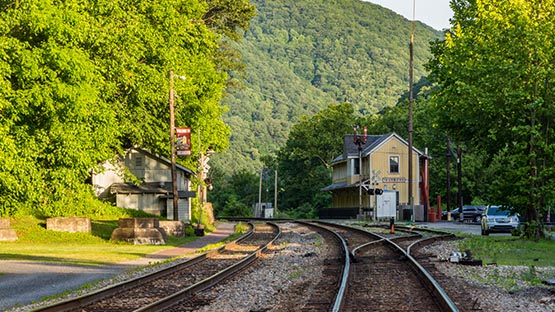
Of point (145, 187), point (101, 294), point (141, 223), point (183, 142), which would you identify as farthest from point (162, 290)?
point (145, 187)

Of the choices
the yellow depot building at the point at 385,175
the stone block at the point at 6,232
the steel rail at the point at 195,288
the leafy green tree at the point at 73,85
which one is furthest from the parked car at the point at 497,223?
the yellow depot building at the point at 385,175

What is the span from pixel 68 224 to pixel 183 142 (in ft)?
25.9

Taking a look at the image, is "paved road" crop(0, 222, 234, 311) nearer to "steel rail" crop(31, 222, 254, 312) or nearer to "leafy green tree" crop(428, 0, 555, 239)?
"steel rail" crop(31, 222, 254, 312)

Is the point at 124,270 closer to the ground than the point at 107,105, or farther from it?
closer to the ground

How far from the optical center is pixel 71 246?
1239 inches

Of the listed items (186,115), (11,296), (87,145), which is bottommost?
(11,296)

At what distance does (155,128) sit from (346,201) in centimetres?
4669

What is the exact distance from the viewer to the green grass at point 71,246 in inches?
982

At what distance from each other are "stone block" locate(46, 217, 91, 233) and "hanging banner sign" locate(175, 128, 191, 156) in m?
6.81

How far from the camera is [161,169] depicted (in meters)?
57.7

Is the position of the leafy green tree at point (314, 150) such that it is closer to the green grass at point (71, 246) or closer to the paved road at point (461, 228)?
the paved road at point (461, 228)

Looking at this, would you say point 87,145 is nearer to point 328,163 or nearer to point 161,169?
point 161,169

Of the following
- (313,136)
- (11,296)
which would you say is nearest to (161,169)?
(11,296)

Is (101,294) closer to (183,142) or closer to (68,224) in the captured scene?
(68,224)
